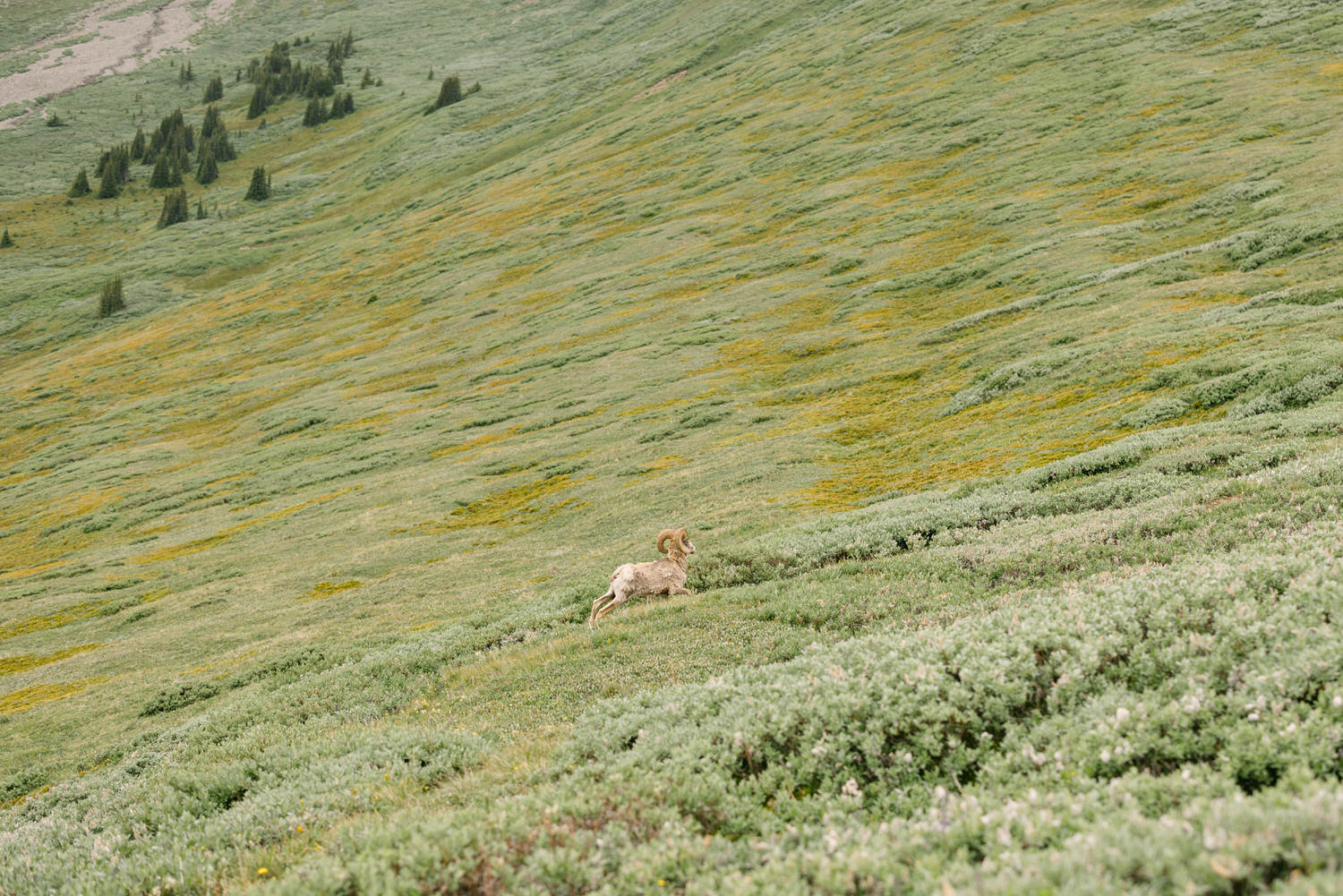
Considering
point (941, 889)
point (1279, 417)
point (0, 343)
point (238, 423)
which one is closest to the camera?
point (941, 889)

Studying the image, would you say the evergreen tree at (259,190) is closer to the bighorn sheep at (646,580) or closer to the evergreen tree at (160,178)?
the evergreen tree at (160,178)

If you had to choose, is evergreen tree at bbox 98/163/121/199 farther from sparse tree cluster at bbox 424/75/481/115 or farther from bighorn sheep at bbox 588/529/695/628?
bighorn sheep at bbox 588/529/695/628

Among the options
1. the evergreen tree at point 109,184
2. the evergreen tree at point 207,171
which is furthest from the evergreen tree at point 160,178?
the evergreen tree at point 207,171

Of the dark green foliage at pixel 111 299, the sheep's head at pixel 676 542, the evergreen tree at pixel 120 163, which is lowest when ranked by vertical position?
the sheep's head at pixel 676 542

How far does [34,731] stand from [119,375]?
Result: 311 feet

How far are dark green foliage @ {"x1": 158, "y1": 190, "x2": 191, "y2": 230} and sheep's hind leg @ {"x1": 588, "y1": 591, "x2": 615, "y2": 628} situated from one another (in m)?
198

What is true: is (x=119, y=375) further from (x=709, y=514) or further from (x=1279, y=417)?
(x=1279, y=417)

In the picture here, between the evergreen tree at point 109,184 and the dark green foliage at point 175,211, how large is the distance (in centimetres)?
2989

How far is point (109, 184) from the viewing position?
18850 centimetres

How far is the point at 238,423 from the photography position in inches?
2731

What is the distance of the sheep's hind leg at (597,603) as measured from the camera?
15580 mm

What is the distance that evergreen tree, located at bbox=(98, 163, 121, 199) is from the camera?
187875mm

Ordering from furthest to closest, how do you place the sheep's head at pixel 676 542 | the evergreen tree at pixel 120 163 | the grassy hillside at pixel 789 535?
the evergreen tree at pixel 120 163, the sheep's head at pixel 676 542, the grassy hillside at pixel 789 535

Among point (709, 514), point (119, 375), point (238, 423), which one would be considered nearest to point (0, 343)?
point (119, 375)
